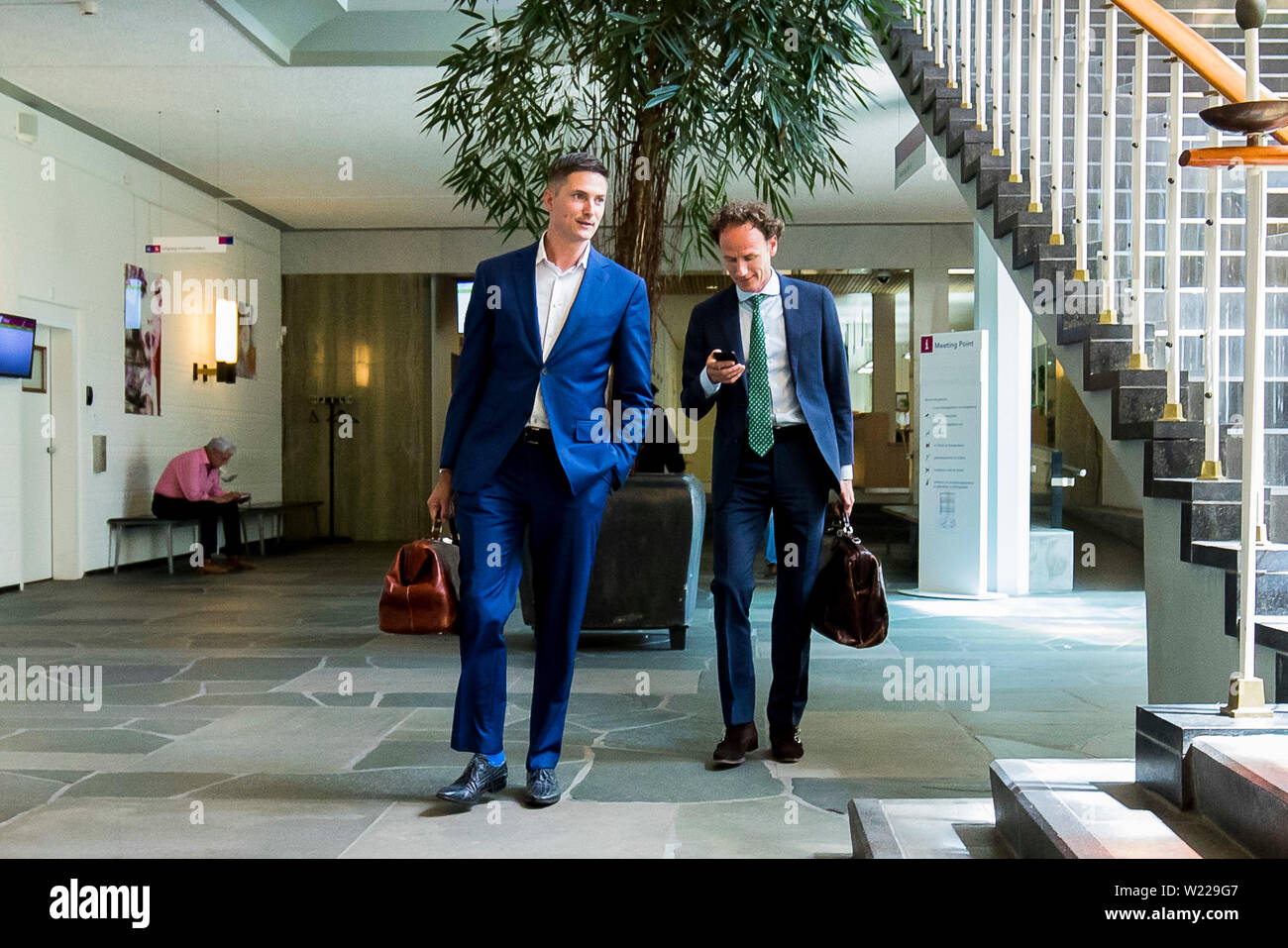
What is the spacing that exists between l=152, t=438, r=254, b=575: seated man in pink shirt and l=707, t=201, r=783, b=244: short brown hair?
25.3ft

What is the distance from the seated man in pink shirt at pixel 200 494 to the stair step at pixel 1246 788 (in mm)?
9063

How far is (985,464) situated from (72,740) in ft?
19.1

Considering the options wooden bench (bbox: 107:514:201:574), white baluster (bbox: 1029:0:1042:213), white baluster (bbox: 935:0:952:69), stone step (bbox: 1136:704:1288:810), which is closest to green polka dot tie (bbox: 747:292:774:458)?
stone step (bbox: 1136:704:1288:810)

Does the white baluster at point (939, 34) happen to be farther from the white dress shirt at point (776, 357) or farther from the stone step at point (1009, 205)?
the white dress shirt at point (776, 357)

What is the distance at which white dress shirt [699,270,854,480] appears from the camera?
342 cm

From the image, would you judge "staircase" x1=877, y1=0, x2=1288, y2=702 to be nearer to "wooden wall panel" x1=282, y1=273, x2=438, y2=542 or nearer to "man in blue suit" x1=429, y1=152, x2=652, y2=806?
"man in blue suit" x1=429, y1=152, x2=652, y2=806

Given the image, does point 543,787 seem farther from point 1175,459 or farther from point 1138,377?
point 1138,377

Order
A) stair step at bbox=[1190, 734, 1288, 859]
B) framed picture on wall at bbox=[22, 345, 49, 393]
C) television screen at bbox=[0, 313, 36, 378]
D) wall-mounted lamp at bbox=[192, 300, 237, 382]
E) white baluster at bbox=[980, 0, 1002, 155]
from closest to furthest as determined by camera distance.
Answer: stair step at bbox=[1190, 734, 1288, 859], white baluster at bbox=[980, 0, 1002, 155], television screen at bbox=[0, 313, 36, 378], framed picture on wall at bbox=[22, 345, 49, 393], wall-mounted lamp at bbox=[192, 300, 237, 382]

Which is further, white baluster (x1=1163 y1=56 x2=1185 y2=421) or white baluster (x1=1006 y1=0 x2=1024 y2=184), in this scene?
white baluster (x1=1006 y1=0 x2=1024 y2=184)

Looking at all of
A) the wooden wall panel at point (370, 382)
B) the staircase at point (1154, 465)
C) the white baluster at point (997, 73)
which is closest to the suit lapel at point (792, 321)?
the staircase at point (1154, 465)

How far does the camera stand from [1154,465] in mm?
3287
